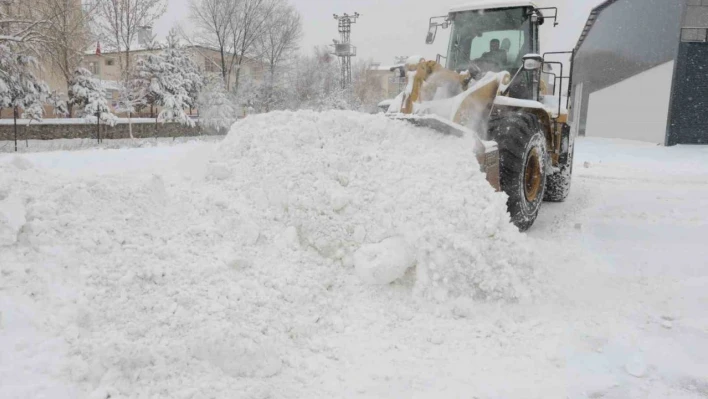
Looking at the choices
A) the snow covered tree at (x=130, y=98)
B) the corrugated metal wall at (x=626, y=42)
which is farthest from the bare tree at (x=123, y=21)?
the corrugated metal wall at (x=626, y=42)

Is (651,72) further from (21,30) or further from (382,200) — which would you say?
(21,30)

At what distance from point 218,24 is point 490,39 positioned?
34.4 metres

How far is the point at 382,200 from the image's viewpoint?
388 centimetres

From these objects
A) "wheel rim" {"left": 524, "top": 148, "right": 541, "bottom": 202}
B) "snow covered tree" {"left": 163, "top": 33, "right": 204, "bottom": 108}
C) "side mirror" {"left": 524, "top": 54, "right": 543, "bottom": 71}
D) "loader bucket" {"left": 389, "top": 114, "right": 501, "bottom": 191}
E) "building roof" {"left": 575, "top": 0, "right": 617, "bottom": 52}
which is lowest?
"wheel rim" {"left": 524, "top": 148, "right": 541, "bottom": 202}

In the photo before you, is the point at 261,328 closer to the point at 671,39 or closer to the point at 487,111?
the point at 487,111

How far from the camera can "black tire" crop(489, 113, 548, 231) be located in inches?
193

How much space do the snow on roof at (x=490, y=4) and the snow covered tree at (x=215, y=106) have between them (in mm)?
26176

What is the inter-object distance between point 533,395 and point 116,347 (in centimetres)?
221

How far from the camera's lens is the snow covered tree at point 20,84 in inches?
584

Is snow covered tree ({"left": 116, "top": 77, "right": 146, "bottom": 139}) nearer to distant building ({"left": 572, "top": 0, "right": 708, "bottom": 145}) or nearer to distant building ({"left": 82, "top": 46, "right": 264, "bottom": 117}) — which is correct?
distant building ({"left": 82, "top": 46, "right": 264, "bottom": 117})

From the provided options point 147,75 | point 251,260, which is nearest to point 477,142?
point 251,260

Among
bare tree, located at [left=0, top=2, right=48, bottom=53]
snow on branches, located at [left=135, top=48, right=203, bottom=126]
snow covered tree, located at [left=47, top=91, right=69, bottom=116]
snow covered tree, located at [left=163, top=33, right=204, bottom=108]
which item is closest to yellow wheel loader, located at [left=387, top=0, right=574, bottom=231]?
bare tree, located at [left=0, top=2, right=48, bottom=53]

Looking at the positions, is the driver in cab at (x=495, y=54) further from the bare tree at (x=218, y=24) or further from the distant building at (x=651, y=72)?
the bare tree at (x=218, y=24)

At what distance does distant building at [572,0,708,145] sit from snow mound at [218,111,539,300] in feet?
57.9
